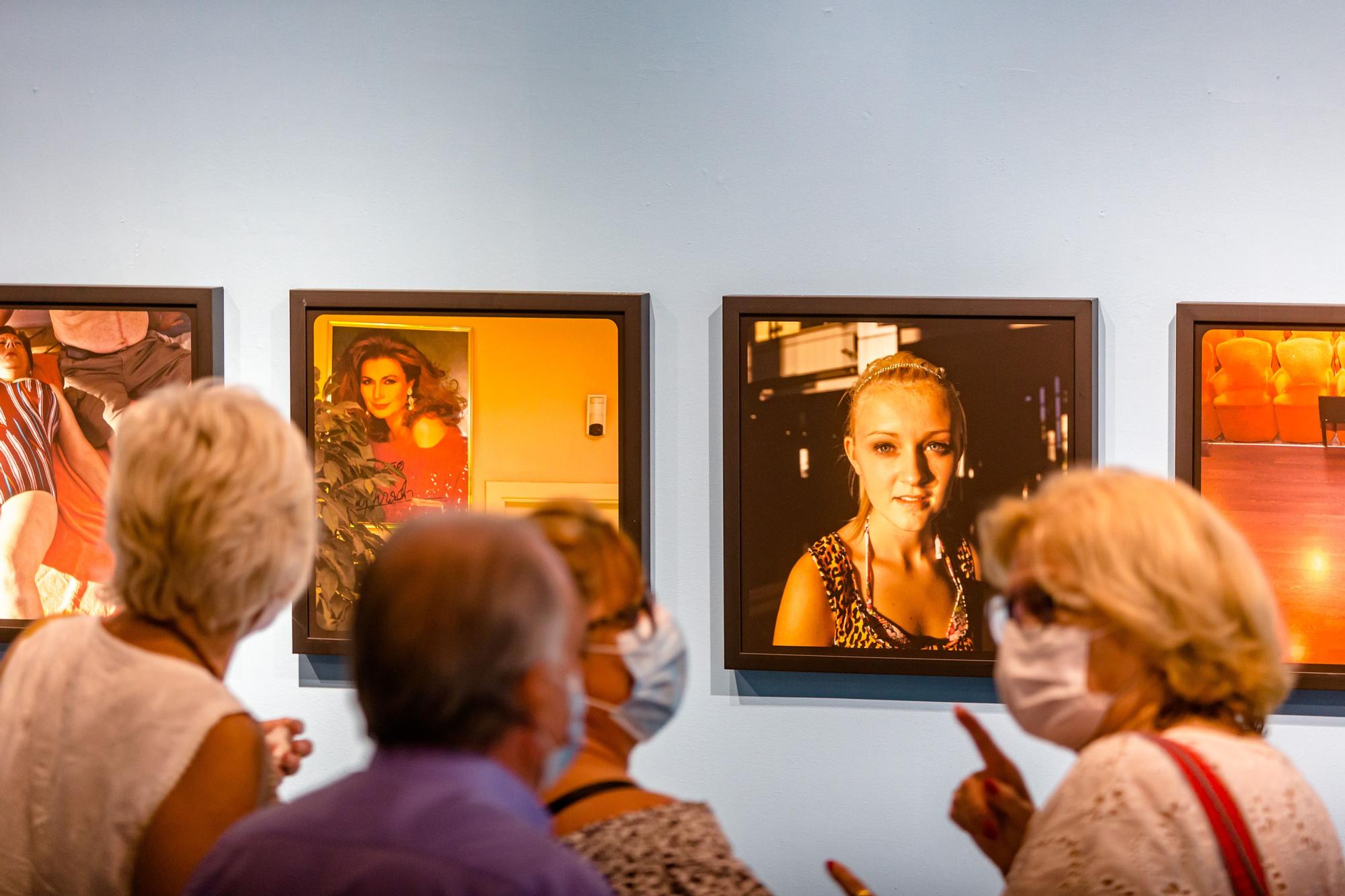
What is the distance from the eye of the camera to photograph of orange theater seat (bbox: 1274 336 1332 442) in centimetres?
241

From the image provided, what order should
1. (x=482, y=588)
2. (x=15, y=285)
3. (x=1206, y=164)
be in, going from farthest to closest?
(x=15, y=285)
(x=1206, y=164)
(x=482, y=588)

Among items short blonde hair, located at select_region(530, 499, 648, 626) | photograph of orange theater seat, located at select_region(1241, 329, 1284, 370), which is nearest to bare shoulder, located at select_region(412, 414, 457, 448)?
short blonde hair, located at select_region(530, 499, 648, 626)

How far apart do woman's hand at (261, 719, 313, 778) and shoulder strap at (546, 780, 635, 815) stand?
18.2 inches

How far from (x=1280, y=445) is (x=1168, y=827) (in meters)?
1.54

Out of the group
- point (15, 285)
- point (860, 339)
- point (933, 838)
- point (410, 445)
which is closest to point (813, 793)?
point (933, 838)

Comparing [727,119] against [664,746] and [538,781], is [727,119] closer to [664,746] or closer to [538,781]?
[664,746]

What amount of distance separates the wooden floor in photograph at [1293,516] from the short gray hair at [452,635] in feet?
6.53

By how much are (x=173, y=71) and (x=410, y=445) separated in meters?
1.11

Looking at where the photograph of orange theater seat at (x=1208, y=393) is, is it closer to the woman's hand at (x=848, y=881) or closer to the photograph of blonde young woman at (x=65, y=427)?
the woman's hand at (x=848, y=881)

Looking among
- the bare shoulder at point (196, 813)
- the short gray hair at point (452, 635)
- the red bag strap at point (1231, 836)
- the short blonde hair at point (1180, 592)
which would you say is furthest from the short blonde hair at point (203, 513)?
the red bag strap at point (1231, 836)

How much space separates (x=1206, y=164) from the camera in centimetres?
244

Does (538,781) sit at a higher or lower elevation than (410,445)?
lower

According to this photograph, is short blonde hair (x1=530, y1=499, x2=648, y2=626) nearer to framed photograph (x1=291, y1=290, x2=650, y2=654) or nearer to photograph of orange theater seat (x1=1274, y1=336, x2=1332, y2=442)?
framed photograph (x1=291, y1=290, x2=650, y2=654)

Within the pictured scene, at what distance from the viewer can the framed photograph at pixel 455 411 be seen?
2.49 meters
